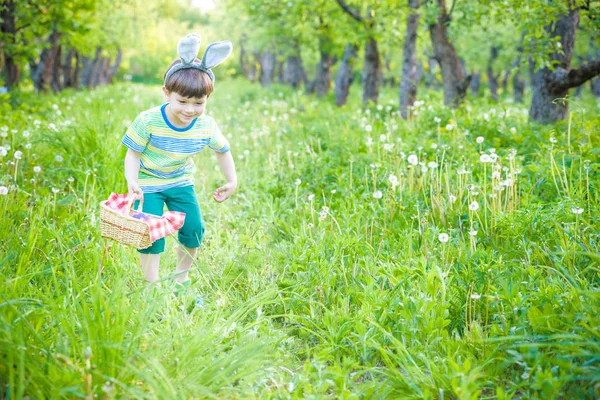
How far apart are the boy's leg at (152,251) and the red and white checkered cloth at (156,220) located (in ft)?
0.71

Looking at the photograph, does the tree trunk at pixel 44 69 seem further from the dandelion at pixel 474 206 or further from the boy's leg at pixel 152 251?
the dandelion at pixel 474 206

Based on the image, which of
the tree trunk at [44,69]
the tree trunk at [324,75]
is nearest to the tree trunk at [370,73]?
the tree trunk at [324,75]

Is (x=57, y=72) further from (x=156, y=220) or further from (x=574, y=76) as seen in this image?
(x=156, y=220)

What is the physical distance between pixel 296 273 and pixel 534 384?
1634 millimetres

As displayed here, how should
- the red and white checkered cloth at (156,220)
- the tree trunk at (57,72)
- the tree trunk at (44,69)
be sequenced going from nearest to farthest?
the red and white checkered cloth at (156,220) < the tree trunk at (44,69) < the tree trunk at (57,72)

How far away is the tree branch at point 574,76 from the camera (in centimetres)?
665

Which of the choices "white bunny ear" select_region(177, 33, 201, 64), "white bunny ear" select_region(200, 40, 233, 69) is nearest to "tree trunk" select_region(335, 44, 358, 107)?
"white bunny ear" select_region(200, 40, 233, 69)

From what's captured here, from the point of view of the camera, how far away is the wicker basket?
2693 millimetres

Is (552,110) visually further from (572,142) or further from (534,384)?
(534,384)

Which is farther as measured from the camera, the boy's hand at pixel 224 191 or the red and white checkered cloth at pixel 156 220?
the boy's hand at pixel 224 191

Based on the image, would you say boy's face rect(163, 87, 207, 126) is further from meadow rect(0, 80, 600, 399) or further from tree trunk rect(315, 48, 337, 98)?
tree trunk rect(315, 48, 337, 98)

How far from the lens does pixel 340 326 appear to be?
2754 mm

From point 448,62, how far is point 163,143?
7.37 meters

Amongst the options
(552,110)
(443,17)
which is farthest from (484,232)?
(443,17)
